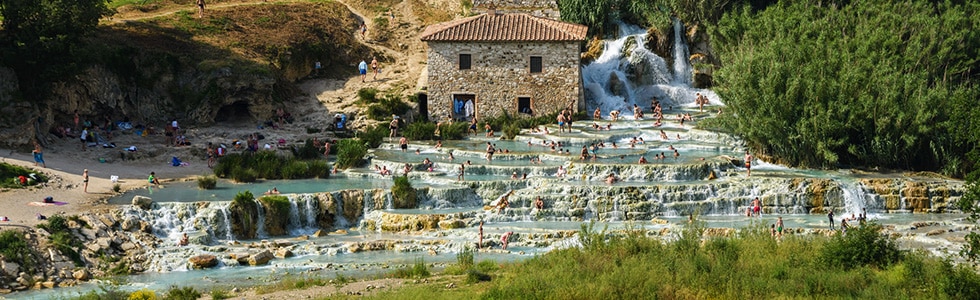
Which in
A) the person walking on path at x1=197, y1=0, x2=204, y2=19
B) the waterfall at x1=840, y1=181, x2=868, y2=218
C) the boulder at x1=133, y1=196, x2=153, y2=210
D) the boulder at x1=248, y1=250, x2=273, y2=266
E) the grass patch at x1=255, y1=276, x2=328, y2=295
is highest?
the person walking on path at x1=197, y1=0, x2=204, y2=19

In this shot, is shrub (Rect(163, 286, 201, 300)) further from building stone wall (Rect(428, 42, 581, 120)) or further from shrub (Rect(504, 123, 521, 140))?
building stone wall (Rect(428, 42, 581, 120))

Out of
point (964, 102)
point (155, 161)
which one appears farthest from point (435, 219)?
point (964, 102)

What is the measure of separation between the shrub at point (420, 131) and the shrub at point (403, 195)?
11.3 meters

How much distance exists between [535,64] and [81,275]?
28.0 metres

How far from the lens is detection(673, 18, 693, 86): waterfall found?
62.4m

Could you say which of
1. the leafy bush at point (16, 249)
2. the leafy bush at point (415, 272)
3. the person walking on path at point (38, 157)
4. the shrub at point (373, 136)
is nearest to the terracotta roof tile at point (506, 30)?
the shrub at point (373, 136)

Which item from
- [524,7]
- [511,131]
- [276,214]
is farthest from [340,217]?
[524,7]

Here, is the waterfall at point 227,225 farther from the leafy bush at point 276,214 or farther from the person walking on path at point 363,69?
the person walking on path at point 363,69

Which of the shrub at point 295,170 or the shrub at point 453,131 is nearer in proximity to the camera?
the shrub at point 295,170

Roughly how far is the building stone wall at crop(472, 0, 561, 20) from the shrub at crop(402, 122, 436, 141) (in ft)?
38.0

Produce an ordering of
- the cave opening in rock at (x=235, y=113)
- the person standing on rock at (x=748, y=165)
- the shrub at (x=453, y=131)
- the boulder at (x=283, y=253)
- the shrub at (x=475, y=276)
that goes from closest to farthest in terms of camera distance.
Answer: the shrub at (x=475, y=276) → the boulder at (x=283, y=253) → the person standing on rock at (x=748, y=165) → the shrub at (x=453, y=131) → the cave opening in rock at (x=235, y=113)

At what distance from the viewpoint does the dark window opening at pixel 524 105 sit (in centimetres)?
5753

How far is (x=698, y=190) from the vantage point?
140ft

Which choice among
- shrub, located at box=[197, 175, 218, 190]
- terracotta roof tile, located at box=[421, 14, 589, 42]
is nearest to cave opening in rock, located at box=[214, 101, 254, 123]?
terracotta roof tile, located at box=[421, 14, 589, 42]
